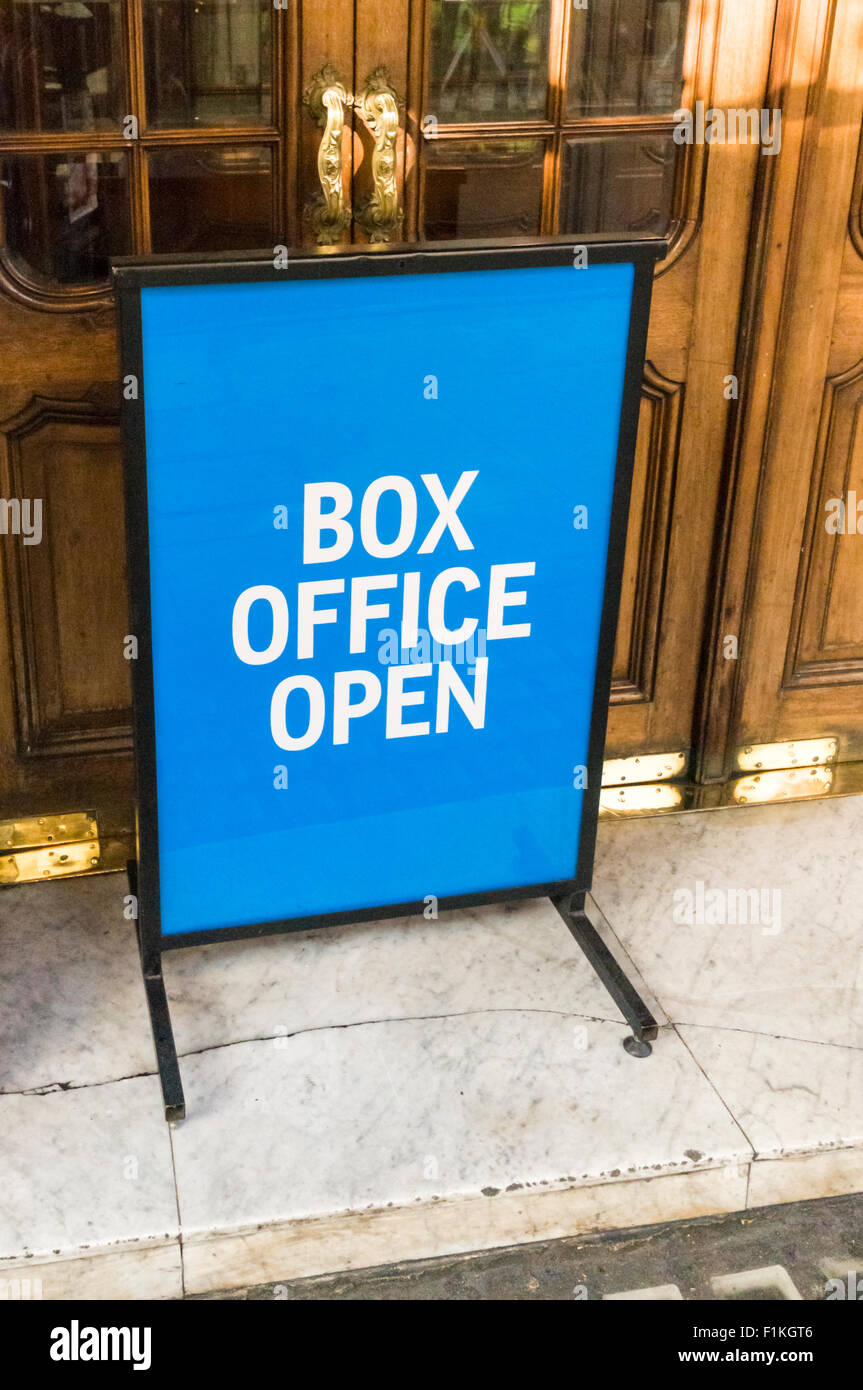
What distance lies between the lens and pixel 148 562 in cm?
220

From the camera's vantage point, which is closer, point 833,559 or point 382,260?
point 382,260

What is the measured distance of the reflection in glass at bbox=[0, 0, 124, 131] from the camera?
2285 millimetres

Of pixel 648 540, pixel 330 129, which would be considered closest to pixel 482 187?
pixel 330 129

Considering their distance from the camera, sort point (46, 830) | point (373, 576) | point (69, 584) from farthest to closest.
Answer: point (46, 830)
point (69, 584)
point (373, 576)

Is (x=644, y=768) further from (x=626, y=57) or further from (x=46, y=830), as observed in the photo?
(x=626, y=57)

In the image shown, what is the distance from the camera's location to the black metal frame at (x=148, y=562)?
2.04 metres

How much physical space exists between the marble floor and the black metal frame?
2.4 inches

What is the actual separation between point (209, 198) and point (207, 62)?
203mm

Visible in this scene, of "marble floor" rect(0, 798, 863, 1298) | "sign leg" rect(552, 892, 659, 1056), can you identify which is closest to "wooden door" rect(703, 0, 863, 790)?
"marble floor" rect(0, 798, 863, 1298)

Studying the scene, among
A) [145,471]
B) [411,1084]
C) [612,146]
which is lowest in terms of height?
[411,1084]

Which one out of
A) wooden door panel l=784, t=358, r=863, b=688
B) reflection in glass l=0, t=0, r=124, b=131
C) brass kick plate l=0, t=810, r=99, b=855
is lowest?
brass kick plate l=0, t=810, r=99, b=855

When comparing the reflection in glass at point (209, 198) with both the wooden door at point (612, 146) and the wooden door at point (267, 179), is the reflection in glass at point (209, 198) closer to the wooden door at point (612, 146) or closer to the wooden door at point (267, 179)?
the wooden door at point (267, 179)

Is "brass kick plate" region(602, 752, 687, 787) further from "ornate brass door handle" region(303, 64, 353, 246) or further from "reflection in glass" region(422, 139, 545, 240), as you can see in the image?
"ornate brass door handle" region(303, 64, 353, 246)

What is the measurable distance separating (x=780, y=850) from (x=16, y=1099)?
1.52 metres
